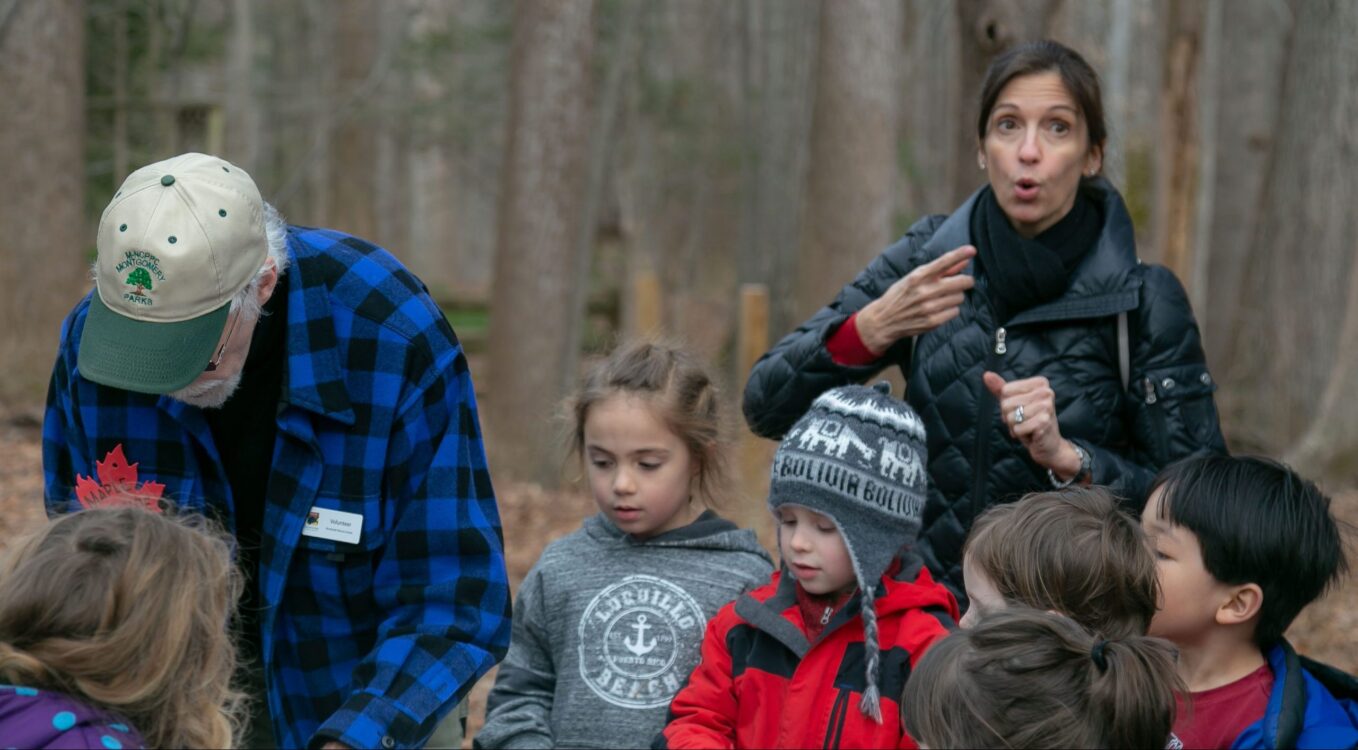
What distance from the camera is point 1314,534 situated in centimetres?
297

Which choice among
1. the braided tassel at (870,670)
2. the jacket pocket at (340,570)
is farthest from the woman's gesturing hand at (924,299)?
the jacket pocket at (340,570)

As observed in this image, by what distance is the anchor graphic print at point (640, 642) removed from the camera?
326 centimetres

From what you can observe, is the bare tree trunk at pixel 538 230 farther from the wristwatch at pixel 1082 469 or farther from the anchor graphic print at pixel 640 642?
the wristwatch at pixel 1082 469

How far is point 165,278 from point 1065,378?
1.94m

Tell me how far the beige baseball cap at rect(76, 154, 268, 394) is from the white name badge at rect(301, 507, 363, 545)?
1.34ft

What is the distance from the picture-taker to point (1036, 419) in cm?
Answer: 290

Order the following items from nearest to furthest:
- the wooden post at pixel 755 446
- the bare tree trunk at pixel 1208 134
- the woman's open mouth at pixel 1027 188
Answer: the woman's open mouth at pixel 1027 188
the wooden post at pixel 755 446
the bare tree trunk at pixel 1208 134

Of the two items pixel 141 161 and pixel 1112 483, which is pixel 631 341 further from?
pixel 141 161

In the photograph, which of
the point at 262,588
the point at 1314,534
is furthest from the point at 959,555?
the point at 262,588

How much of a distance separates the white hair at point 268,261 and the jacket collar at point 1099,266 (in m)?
1.50

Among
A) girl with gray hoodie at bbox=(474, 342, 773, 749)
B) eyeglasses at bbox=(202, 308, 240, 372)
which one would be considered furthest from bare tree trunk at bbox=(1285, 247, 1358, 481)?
eyeglasses at bbox=(202, 308, 240, 372)

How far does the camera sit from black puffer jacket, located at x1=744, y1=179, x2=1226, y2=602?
308 cm

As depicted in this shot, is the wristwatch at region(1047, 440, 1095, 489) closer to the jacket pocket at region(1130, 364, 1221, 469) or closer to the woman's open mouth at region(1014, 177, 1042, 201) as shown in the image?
the jacket pocket at region(1130, 364, 1221, 469)

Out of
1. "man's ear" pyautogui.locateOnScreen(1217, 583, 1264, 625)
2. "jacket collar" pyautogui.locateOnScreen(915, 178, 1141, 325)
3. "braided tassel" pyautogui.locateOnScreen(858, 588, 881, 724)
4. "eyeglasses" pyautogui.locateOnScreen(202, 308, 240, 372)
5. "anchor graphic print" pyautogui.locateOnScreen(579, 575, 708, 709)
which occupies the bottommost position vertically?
"anchor graphic print" pyautogui.locateOnScreen(579, 575, 708, 709)
